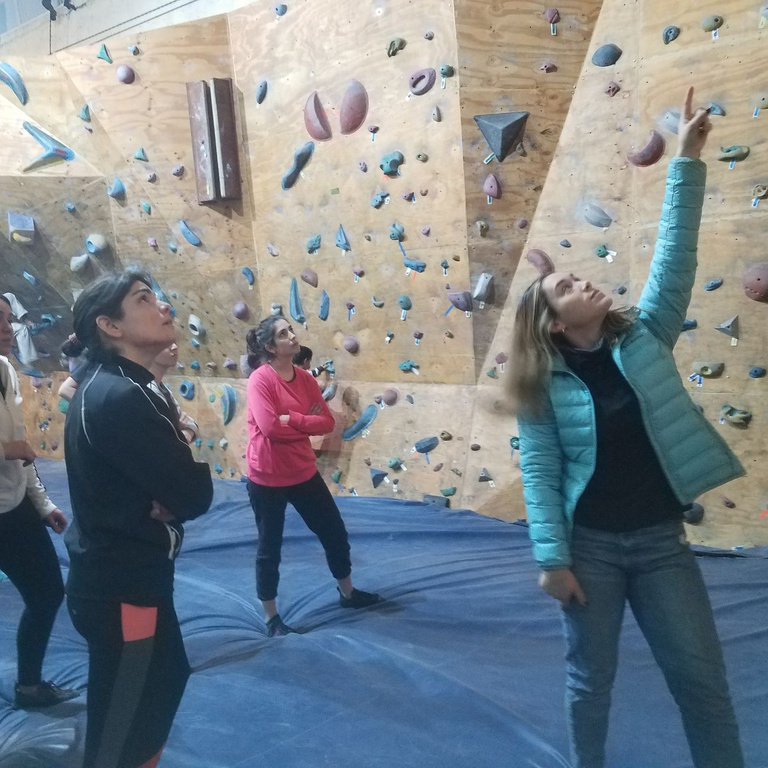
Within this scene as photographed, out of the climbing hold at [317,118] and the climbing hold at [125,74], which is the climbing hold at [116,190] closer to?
the climbing hold at [125,74]

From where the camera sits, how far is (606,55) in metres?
3.16

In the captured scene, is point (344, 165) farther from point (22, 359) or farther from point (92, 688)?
point (22, 359)

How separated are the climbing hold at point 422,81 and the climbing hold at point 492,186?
21.2 inches

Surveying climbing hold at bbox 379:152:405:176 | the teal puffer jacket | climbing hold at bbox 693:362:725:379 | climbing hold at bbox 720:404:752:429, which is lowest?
climbing hold at bbox 720:404:752:429

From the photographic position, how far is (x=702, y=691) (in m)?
1.32

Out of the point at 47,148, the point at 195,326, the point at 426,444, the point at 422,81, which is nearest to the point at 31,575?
the point at 426,444

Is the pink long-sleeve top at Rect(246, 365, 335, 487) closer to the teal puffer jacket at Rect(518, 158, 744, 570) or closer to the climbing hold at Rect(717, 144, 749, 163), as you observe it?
the teal puffer jacket at Rect(518, 158, 744, 570)

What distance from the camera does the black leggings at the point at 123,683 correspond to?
4.55 feet

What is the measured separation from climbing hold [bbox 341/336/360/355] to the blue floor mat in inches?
48.7

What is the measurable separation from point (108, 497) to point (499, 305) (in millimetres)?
2609

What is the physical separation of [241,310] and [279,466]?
87.3 inches

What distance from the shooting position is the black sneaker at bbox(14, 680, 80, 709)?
7.16 ft

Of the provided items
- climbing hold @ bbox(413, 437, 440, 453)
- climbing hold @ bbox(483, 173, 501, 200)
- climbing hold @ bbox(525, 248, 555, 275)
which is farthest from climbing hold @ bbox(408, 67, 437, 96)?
climbing hold @ bbox(413, 437, 440, 453)

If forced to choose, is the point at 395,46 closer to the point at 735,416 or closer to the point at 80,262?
the point at 735,416
